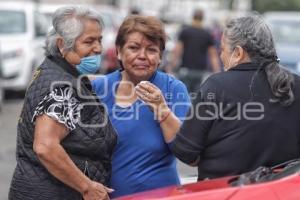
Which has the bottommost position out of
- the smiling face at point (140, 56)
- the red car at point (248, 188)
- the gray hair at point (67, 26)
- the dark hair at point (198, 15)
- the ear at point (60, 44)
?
the dark hair at point (198, 15)

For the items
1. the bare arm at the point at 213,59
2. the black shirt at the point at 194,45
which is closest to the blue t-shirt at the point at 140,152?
the bare arm at the point at 213,59

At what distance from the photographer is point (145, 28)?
362 cm

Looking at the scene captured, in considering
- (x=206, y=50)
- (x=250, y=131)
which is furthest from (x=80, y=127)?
(x=206, y=50)

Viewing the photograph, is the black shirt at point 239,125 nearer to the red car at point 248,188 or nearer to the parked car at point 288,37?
the red car at point 248,188

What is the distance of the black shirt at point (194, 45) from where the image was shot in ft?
37.0

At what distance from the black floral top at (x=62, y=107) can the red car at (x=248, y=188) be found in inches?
18.0

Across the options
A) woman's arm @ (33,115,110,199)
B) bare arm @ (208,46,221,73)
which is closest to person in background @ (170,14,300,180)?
woman's arm @ (33,115,110,199)

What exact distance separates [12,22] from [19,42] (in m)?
0.83

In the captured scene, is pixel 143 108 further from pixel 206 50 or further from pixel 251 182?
pixel 206 50

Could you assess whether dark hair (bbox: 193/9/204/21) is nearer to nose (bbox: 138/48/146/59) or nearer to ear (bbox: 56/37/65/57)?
nose (bbox: 138/48/146/59)

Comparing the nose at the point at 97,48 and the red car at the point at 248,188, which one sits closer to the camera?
the red car at the point at 248,188

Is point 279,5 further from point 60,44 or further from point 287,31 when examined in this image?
point 60,44

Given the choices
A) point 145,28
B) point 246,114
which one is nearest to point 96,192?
point 246,114

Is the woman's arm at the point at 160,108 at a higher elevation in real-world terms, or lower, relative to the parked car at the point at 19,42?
higher
